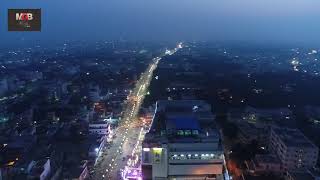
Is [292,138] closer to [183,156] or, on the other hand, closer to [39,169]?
[183,156]

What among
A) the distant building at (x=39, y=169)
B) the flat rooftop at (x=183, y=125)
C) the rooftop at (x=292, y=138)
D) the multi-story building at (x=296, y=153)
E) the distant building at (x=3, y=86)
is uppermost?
the flat rooftop at (x=183, y=125)

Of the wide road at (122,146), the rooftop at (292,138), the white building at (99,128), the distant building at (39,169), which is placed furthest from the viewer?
the white building at (99,128)

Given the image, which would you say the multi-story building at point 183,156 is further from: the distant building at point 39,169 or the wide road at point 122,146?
the distant building at point 39,169

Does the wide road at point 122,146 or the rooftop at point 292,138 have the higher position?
the rooftop at point 292,138

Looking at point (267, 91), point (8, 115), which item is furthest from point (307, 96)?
point (8, 115)

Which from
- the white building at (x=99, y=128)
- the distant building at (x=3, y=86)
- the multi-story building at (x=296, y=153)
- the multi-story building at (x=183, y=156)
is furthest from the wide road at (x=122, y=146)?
the distant building at (x=3, y=86)

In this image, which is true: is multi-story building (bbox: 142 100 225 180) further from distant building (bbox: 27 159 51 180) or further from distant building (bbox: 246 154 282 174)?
distant building (bbox: 27 159 51 180)

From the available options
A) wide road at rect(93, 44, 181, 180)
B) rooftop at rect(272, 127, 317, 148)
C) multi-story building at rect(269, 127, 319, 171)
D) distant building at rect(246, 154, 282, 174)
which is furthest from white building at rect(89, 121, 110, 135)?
multi-story building at rect(269, 127, 319, 171)

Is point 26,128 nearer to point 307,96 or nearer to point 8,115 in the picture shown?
point 8,115

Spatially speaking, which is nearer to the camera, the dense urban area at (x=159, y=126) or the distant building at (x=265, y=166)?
the dense urban area at (x=159, y=126)

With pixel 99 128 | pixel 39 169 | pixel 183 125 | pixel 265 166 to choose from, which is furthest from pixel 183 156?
pixel 99 128
